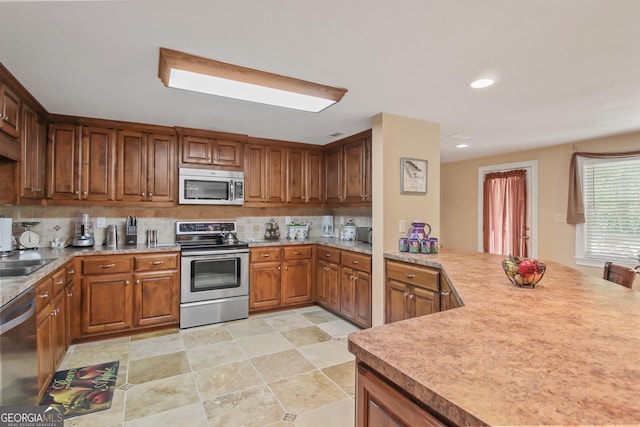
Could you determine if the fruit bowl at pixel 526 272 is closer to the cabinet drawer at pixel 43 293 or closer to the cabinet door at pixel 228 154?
the cabinet drawer at pixel 43 293

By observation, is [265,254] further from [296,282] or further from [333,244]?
[333,244]

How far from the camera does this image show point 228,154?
397 centimetres

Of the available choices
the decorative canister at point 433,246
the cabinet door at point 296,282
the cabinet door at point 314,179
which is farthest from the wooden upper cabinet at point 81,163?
the decorative canister at point 433,246

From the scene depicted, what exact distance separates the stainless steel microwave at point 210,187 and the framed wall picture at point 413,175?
79.1 inches

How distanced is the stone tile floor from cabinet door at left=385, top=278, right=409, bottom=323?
551 mm

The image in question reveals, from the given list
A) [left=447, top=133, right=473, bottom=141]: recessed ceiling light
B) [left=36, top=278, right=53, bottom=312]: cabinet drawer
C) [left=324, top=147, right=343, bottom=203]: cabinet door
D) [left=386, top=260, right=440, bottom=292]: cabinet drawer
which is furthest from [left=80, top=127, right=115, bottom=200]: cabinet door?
[left=447, top=133, right=473, bottom=141]: recessed ceiling light

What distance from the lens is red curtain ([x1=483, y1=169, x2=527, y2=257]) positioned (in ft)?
15.9

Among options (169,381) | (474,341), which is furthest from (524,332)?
(169,381)

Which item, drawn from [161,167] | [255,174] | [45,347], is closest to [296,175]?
[255,174]

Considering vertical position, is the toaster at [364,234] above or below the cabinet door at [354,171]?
below

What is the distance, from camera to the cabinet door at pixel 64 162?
3193 millimetres

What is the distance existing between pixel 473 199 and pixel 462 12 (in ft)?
15.4

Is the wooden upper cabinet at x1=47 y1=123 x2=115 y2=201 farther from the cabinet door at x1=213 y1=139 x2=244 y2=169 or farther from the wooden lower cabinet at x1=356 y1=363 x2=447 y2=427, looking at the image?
the wooden lower cabinet at x1=356 y1=363 x2=447 y2=427

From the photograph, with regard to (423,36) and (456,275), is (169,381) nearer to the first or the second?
(456,275)
